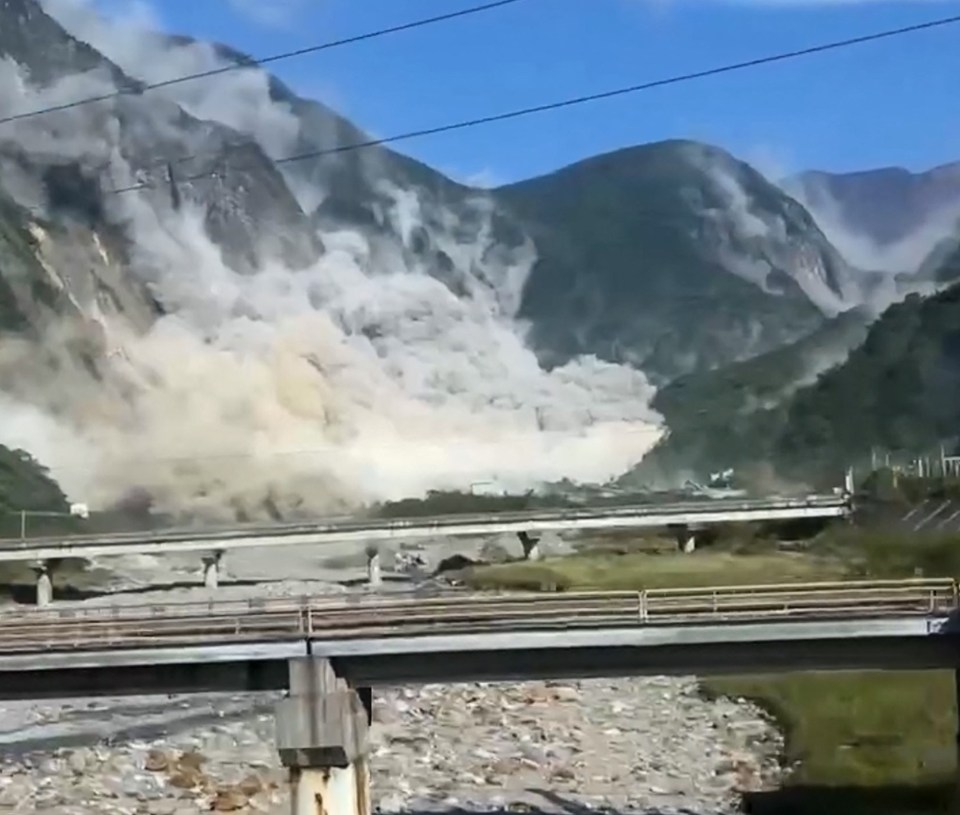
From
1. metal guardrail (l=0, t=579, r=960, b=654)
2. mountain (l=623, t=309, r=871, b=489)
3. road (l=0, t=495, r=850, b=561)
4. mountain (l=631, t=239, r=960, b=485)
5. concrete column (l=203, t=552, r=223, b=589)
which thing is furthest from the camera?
mountain (l=623, t=309, r=871, b=489)

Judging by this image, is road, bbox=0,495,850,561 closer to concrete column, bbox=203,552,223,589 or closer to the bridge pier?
concrete column, bbox=203,552,223,589

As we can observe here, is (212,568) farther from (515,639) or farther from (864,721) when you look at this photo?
(515,639)

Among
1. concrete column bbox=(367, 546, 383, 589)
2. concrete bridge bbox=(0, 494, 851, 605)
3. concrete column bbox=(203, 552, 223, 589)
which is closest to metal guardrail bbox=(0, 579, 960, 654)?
concrete bridge bbox=(0, 494, 851, 605)

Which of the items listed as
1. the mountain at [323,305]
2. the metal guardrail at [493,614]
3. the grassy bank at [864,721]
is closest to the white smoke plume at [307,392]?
the mountain at [323,305]

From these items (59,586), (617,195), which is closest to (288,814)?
(59,586)

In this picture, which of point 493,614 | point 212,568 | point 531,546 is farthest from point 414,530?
point 493,614

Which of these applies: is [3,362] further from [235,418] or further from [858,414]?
[858,414]
